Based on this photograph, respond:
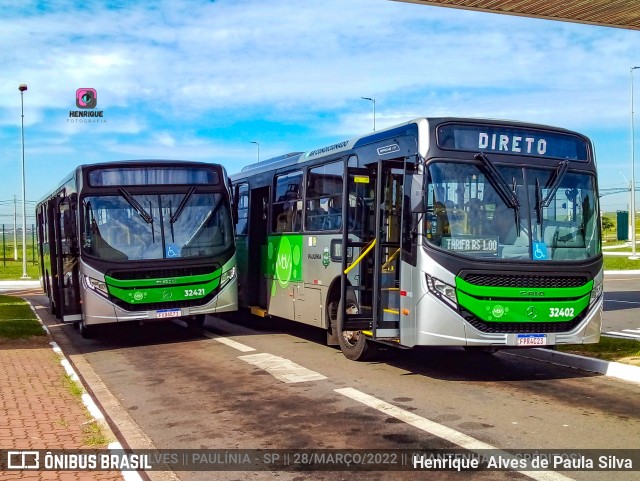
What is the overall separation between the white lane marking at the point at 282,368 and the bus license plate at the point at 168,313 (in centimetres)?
220

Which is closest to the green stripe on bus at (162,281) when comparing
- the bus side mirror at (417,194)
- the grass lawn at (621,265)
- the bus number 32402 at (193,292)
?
the bus number 32402 at (193,292)

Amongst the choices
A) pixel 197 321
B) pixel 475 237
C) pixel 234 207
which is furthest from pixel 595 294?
pixel 197 321

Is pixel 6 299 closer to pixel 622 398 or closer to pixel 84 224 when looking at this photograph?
pixel 84 224

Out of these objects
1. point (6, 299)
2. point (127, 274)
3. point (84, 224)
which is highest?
point (84, 224)

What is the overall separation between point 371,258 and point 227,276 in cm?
457

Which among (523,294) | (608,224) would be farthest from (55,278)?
(608,224)

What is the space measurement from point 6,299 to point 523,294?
21565 mm

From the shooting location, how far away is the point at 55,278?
56.0ft

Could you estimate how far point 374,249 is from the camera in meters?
10.3

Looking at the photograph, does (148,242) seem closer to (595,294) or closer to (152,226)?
(152,226)

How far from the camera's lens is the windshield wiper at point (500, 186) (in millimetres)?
9391

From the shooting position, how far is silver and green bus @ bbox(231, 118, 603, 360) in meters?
9.24

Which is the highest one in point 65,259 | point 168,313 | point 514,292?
point 65,259

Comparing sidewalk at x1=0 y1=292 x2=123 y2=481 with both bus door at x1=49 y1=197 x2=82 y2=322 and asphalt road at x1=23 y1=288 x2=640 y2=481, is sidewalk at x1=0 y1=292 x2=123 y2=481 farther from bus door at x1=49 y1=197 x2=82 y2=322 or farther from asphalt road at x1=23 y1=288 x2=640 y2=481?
bus door at x1=49 y1=197 x2=82 y2=322
